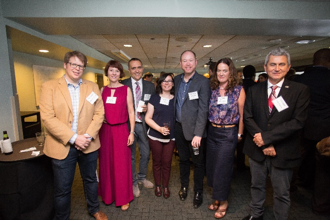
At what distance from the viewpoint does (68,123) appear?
152 cm

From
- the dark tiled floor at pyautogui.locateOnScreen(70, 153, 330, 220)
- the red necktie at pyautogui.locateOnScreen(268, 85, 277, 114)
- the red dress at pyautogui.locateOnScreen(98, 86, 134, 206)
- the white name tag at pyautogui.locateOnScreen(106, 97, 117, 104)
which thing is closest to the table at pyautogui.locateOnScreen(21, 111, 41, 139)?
the dark tiled floor at pyautogui.locateOnScreen(70, 153, 330, 220)

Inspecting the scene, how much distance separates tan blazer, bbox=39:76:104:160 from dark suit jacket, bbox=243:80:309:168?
155cm

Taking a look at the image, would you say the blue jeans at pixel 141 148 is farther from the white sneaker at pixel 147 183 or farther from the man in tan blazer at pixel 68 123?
the man in tan blazer at pixel 68 123

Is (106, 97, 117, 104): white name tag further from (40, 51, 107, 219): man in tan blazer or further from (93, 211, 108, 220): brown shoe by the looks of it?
(93, 211, 108, 220): brown shoe

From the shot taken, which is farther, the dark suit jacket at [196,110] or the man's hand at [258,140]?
the dark suit jacket at [196,110]

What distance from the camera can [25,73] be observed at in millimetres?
4613

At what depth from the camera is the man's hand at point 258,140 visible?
1498mm

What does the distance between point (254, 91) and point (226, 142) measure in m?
0.58

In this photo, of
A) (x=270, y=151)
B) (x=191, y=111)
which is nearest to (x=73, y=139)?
(x=191, y=111)

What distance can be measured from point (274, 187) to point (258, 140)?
0.48 meters

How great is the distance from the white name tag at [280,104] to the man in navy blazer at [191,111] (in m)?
0.63

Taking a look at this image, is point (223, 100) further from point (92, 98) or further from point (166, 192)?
point (166, 192)

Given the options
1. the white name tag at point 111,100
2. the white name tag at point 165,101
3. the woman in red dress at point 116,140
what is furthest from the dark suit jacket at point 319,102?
the white name tag at point 111,100

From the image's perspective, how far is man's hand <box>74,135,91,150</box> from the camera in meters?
1.51
